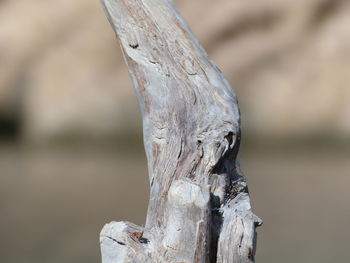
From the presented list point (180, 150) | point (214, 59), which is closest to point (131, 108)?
point (214, 59)

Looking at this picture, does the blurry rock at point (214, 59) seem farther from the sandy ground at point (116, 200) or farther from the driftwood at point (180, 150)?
the driftwood at point (180, 150)

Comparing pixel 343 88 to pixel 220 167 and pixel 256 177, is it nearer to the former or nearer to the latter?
pixel 256 177

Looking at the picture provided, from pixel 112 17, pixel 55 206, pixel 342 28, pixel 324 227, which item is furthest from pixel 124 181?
pixel 112 17

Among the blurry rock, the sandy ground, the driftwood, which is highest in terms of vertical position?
the blurry rock

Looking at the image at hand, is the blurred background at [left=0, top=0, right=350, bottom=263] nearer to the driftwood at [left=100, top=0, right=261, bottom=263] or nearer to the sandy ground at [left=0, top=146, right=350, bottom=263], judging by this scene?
the sandy ground at [left=0, top=146, right=350, bottom=263]

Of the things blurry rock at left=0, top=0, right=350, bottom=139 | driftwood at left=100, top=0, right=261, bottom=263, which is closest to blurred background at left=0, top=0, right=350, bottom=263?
blurry rock at left=0, top=0, right=350, bottom=139

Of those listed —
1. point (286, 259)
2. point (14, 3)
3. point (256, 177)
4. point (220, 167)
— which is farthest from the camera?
point (14, 3)

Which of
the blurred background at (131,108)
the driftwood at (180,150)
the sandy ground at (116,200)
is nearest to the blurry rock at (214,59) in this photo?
the blurred background at (131,108)
